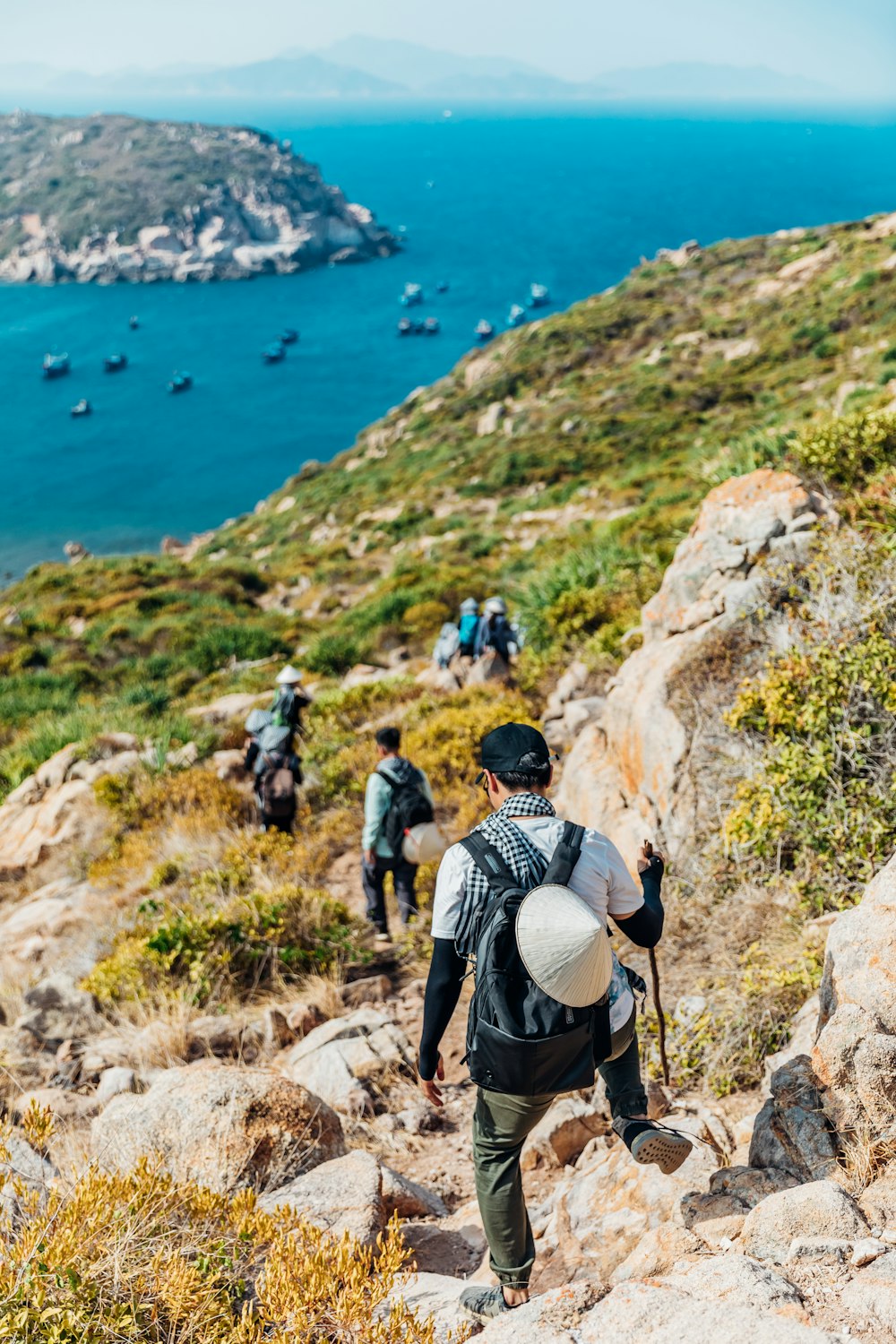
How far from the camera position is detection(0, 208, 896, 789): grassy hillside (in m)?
12.7

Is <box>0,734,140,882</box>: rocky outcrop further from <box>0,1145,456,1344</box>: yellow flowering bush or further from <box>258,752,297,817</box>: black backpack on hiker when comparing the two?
<box>0,1145,456,1344</box>: yellow flowering bush

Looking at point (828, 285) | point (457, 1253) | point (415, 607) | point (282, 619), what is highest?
point (828, 285)

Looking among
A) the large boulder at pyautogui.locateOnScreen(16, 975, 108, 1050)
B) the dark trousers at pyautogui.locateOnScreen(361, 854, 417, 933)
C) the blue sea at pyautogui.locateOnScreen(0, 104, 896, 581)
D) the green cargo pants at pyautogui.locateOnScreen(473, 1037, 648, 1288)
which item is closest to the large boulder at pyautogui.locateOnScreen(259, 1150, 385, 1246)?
the green cargo pants at pyautogui.locateOnScreen(473, 1037, 648, 1288)

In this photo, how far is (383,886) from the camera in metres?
6.31

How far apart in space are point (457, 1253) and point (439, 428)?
44016 mm

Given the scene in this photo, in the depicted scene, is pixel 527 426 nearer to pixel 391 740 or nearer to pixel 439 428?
pixel 439 428

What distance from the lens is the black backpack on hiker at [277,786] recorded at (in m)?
7.23

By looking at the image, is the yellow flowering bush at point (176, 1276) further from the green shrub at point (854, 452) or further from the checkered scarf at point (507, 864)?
the green shrub at point (854, 452)

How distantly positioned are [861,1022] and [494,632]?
7.32 meters

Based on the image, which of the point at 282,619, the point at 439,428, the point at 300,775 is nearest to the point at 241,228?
the point at 439,428

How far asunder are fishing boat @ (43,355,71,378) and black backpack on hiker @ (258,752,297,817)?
7980 centimetres

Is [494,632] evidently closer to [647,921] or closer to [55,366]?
[647,921]

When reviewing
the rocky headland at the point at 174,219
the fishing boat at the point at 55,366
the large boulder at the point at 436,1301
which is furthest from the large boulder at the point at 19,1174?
the rocky headland at the point at 174,219

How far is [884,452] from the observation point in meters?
6.60
